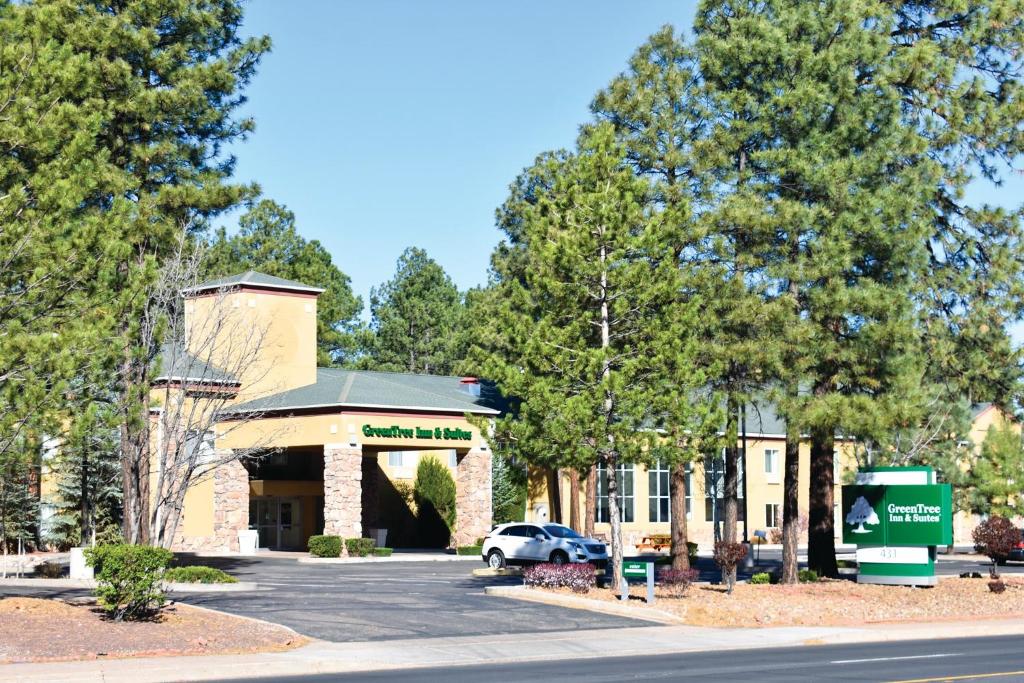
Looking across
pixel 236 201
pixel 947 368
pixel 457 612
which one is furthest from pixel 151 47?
pixel 947 368

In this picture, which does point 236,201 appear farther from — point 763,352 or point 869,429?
point 869,429

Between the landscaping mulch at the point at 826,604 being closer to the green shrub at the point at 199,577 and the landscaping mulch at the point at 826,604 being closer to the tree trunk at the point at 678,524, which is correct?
the tree trunk at the point at 678,524

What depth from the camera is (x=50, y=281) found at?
862 inches

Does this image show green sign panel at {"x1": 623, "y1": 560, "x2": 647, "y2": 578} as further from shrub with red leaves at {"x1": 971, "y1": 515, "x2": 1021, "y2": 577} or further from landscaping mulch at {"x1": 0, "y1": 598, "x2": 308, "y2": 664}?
shrub with red leaves at {"x1": 971, "y1": 515, "x2": 1021, "y2": 577}

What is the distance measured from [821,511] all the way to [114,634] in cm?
2202

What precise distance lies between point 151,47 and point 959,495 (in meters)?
44.5

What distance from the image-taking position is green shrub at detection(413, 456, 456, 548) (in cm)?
6050

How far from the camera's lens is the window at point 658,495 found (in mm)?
68812

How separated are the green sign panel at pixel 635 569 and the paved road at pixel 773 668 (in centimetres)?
690

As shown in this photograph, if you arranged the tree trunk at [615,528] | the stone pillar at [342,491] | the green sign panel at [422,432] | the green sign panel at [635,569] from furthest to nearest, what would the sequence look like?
the green sign panel at [422,432], the stone pillar at [342,491], the tree trunk at [615,528], the green sign panel at [635,569]

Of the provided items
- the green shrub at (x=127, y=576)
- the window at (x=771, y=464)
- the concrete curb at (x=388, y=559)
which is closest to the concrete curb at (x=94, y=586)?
the green shrub at (x=127, y=576)

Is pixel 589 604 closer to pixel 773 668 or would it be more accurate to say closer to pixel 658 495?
pixel 773 668

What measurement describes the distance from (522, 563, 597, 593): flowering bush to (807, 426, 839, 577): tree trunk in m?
7.87

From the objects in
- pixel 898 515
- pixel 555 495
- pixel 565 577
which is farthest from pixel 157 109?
pixel 555 495
